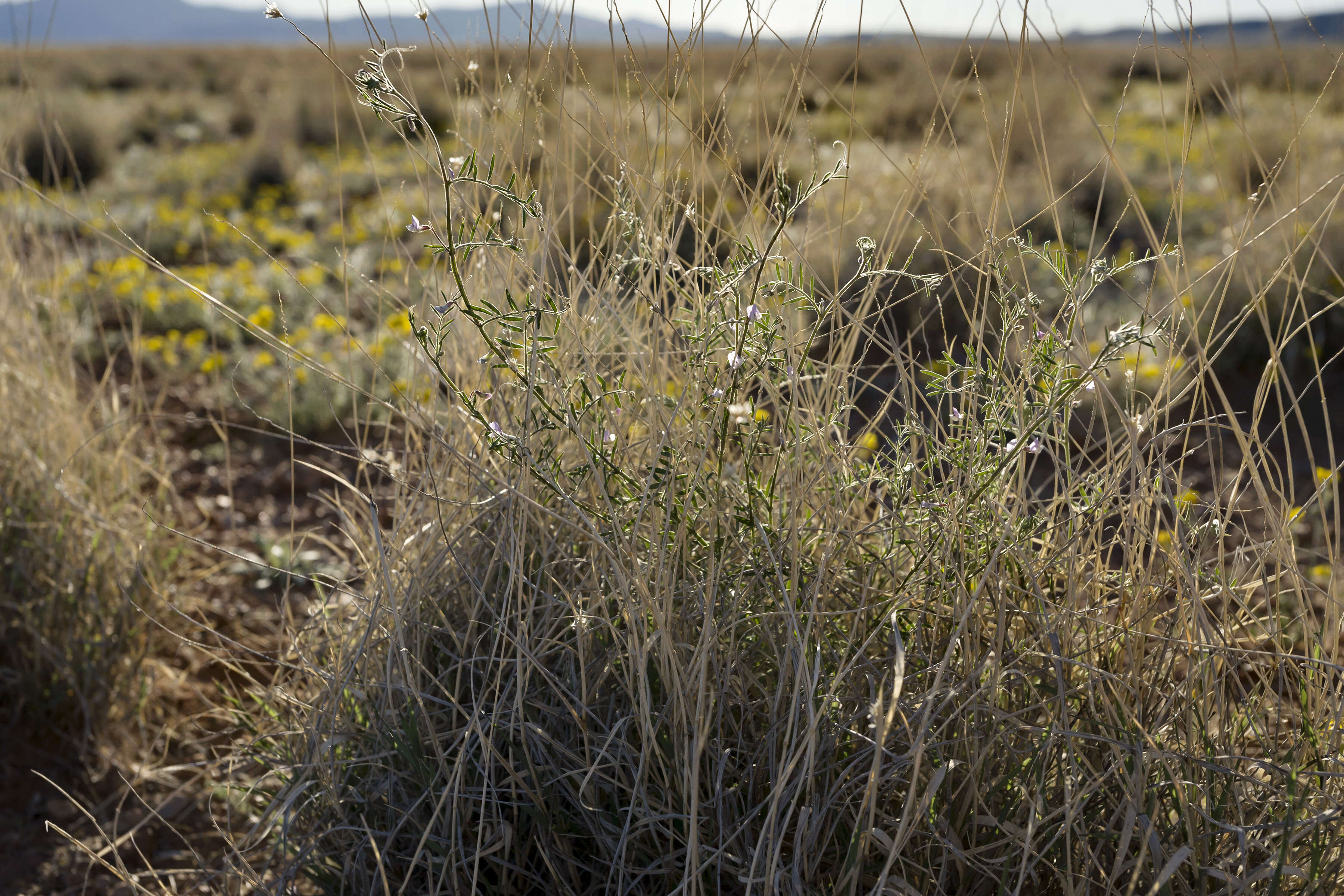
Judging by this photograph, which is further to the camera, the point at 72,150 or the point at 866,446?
the point at 72,150

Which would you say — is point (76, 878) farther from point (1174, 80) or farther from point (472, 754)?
point (1174, 80)

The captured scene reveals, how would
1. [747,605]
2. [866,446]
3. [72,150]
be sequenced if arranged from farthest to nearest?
[72,150] → [866,446] → [747,605]

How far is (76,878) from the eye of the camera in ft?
5.48

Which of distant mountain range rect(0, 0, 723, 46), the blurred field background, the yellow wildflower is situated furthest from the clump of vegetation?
the yellow wildflower

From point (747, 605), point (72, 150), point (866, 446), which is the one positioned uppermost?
point (72, 150)

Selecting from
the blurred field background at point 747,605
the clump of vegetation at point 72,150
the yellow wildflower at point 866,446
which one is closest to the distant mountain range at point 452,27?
the blurred field background at point 747,605

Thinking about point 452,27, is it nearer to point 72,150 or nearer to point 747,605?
point 747,605

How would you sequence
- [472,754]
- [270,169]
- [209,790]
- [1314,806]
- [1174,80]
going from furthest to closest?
[1174,80] < [270,169] < [209,790] < [472,754] < [1314,806]

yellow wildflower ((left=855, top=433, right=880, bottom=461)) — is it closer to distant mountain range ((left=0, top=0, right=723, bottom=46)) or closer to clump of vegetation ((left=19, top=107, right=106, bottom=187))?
distant mountain range ((left=0, top=0, right=723, bottom=46))

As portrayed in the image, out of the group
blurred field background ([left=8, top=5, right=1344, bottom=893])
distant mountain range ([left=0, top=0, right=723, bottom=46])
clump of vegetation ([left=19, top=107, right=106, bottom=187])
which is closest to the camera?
blurred field background ([left=8, top=5, right=1344, bottom=893])

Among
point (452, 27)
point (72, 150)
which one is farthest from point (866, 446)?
point (72, 150)

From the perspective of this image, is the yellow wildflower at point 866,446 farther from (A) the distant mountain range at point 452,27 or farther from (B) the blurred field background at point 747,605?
(A) the distant mountain range at point 452,27

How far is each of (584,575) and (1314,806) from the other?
0.95 meters

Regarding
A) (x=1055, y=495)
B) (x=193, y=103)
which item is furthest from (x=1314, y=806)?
(x=193, y=103)
